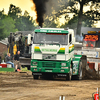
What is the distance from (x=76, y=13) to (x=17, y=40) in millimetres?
19094

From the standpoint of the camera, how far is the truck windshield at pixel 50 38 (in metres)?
19.0

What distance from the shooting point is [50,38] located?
62.7ft

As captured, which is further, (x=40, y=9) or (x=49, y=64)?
(x=40, y=9)

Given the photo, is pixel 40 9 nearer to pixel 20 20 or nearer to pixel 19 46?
pixel 19 46

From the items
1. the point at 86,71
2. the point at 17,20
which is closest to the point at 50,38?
the point at 86,71

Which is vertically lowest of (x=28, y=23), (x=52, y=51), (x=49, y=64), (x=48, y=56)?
(x=49, y=64)

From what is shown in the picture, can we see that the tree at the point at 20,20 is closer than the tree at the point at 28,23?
Yes

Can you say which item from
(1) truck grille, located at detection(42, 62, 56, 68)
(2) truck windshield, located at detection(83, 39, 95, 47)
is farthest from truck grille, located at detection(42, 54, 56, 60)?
(2) truck windshield, located at detection(83, 39, 95, 47)

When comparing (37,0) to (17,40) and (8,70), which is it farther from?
(8,70)

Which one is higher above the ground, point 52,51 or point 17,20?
point 17,20

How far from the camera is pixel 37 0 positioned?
1248 inches

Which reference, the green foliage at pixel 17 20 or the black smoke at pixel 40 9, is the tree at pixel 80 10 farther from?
the green foliage at pixel 17 20

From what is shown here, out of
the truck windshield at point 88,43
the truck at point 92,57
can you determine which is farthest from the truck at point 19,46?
the truck at point 92,57

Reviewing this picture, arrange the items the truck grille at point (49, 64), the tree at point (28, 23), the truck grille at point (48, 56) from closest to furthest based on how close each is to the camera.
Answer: the truck grille at point (48, 56), the truck grille at point (49, 64), the tree at point (28, 23)
